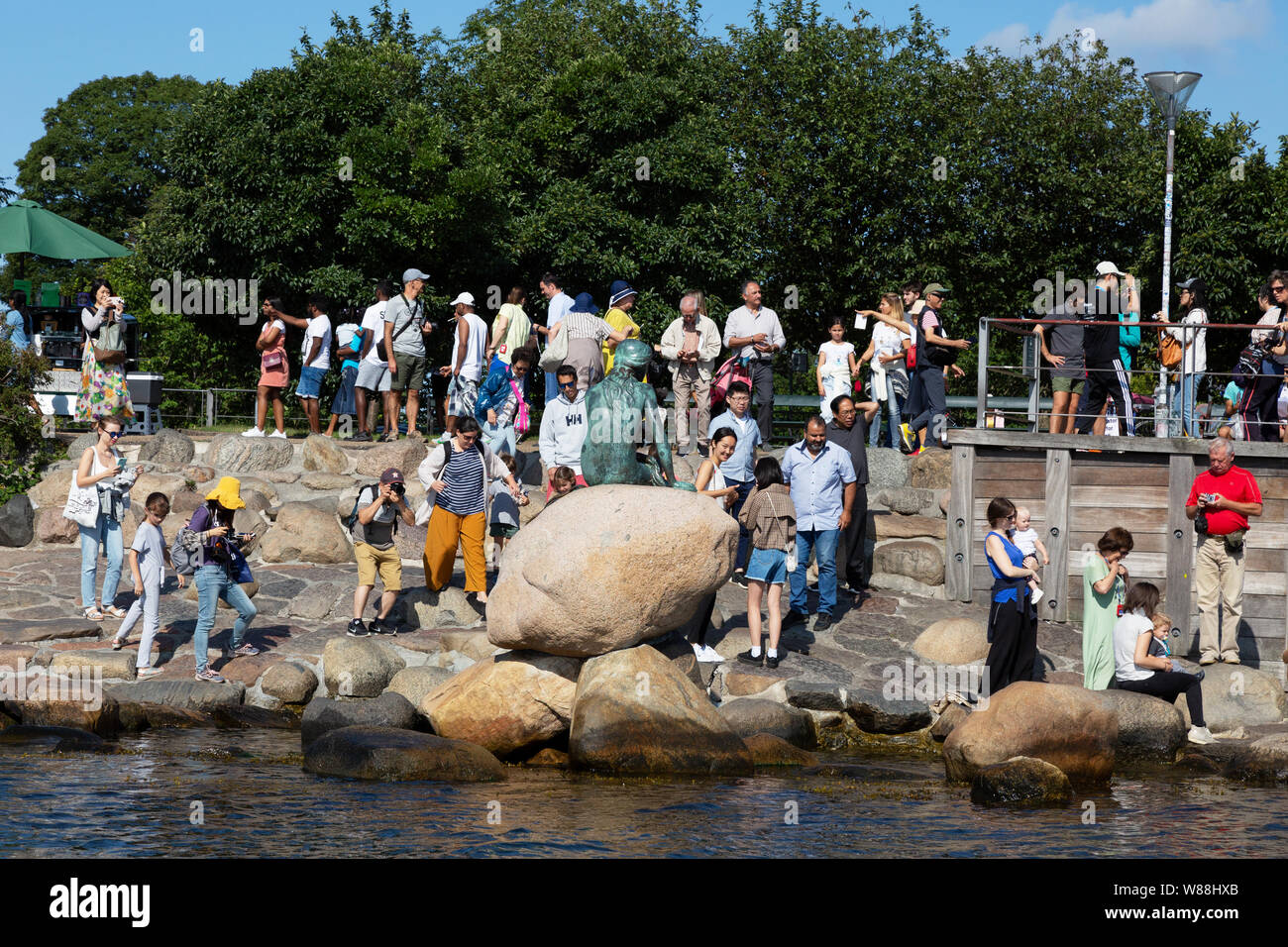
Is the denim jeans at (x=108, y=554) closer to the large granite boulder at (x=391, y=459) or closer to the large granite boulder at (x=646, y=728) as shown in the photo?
the large granite boulder at (x=391, y=459)

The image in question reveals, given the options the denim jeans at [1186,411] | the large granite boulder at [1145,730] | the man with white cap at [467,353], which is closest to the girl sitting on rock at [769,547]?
the large granite boulder at [1145,730]

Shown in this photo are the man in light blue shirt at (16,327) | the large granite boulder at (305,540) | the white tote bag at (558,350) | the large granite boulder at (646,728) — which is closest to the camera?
the large granite boulder at (646,728)

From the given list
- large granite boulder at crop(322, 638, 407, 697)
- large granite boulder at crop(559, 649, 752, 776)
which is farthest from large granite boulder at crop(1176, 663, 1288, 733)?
large granite boulder at crop(322, 638, 407, 697)

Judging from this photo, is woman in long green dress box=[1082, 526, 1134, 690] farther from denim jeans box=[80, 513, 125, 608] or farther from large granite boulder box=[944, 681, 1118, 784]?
denim jeans box=[80, 513, 125, 608]

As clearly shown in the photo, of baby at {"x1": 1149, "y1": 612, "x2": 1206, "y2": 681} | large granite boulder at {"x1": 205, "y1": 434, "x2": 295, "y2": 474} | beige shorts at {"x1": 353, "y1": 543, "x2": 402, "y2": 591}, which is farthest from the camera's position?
large granite boulder at {"x1": 205, "y1": 434, "x2": 295, "y2": 474}

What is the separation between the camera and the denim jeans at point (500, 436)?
616 inches

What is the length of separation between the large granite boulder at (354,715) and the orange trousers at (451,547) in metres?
2.42

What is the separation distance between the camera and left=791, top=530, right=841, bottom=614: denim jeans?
1391 centimetres

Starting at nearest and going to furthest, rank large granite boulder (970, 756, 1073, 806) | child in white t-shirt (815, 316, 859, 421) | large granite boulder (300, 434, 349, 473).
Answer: large granite boulder (970, 756, 1073, 806)
child in white t-shirt (815, 316, 859, 421)
large granite boulder (300, 434, 349, 473)

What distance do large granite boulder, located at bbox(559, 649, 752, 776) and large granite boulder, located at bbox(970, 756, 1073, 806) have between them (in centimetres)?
174

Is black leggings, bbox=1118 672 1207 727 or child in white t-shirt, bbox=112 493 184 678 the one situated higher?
child in white t-shirt, bbox=112 493 184 678
